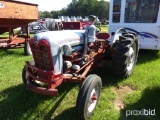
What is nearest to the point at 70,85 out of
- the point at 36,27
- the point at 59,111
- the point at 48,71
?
the point at 59,111

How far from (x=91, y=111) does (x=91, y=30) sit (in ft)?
5.21

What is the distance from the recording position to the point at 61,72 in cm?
350

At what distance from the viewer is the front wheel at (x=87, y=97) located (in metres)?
3.06

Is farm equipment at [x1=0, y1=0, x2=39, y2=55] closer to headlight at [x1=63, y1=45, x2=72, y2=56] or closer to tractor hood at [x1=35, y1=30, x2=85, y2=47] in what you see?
tractor hood at [x1=35, y1=30, x2=85, y2=47]

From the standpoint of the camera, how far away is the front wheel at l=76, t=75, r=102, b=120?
3.06m

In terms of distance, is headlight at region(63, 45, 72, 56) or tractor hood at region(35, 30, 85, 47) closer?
tractor hood at region(35, 30, 85, 47)

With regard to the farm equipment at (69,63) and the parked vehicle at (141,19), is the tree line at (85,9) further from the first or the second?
the farm equipment at (69,63)

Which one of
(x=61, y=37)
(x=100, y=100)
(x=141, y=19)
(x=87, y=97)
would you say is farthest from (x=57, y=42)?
(x=141, y=19)

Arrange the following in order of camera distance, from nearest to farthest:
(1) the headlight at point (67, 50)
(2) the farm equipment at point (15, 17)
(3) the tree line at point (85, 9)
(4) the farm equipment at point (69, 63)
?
(4) the farm equipment at point (69, 63) < (1) the headlight at point (67, 50) < (2) the farm equipment at point (15, 17) < (3) the tree line at point (85, 9)

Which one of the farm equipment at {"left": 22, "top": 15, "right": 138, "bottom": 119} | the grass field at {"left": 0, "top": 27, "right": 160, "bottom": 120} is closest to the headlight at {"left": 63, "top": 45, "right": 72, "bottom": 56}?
the farm equipment at {"left": 22, "top": 15, "right": 138, "bottom": 119}

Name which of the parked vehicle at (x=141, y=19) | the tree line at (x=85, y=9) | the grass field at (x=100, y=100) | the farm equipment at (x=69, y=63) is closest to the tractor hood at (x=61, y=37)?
A: the farm equipment at (x=69, y=63)

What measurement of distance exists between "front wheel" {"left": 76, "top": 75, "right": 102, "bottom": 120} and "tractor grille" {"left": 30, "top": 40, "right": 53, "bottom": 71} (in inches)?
27.4

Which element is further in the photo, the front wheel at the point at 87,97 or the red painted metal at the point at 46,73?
the red painted metal at the point at 46,73

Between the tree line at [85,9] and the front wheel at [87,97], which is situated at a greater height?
the tree line at [85,9]
